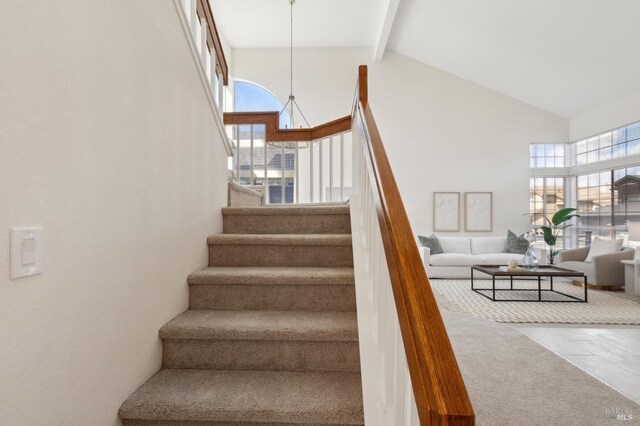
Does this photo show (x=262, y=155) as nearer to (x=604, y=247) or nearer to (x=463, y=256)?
(x=463, y=256)

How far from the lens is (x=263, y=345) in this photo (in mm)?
1547

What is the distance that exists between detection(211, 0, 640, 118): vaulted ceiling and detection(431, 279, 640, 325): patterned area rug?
125 inches

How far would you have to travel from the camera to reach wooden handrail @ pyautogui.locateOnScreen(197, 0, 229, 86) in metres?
2.14

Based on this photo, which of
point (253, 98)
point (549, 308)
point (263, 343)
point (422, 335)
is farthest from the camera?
point (253, 98)

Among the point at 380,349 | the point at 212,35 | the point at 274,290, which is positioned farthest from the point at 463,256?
the point at 380,349

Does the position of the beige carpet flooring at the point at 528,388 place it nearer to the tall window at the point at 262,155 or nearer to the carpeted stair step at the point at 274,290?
the carpeted stair step at the point at 274,290

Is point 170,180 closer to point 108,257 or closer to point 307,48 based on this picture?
point 108,257

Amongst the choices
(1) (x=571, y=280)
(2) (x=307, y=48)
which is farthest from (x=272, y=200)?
(1) (x=571, y=280)

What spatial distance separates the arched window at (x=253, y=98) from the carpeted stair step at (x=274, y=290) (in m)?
5.98

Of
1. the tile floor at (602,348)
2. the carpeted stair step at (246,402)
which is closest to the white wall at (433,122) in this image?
the tile floor at (602,348)

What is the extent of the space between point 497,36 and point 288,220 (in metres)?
5.12

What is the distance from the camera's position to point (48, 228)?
3.11 feet

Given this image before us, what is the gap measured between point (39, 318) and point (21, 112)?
0.50 metres

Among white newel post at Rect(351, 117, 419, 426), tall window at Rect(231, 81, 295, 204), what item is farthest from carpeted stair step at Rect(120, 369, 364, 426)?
tall window at Rect(231, 81, 295, 204)
